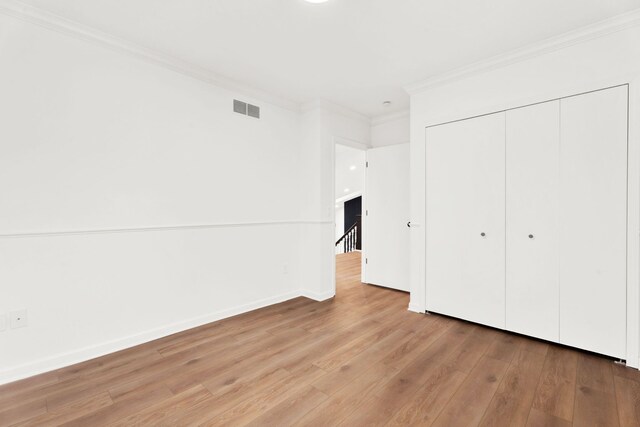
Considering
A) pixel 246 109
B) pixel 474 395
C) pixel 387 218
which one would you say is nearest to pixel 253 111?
pixel 246 109

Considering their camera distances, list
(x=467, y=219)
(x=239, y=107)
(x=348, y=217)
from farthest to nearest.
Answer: (x=348, y=217), (x=239, y=107), (x=467, y=219)

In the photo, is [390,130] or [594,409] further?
[390,130]

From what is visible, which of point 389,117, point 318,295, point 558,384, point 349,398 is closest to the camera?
point 349,398

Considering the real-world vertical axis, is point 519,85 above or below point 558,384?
above

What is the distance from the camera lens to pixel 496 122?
284cm

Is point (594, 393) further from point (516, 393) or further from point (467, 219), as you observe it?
point (467, 219)

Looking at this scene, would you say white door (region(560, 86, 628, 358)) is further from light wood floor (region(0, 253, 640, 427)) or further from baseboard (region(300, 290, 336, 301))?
baseboard (region(300, 290, 336, 301))

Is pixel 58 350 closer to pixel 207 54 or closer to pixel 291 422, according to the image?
pixel 291 422

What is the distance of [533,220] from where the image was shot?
2670 millimetres

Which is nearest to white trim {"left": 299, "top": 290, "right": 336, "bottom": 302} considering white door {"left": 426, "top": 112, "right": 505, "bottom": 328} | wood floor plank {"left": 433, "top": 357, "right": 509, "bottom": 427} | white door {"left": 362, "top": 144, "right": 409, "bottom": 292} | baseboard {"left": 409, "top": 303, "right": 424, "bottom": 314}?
white door {"left": 362, "top": 144, "right": 409, "bottom": 292}

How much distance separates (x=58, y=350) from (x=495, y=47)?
429 centimetres

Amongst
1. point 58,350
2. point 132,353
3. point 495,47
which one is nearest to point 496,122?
point 495,47

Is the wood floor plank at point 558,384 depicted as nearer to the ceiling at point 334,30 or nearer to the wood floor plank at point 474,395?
the wood floor plank at point 474,395

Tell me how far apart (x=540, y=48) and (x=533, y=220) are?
1.47m
